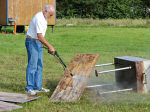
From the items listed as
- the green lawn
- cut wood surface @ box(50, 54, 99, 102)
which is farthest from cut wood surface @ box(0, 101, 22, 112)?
cut wood surface @ box(50, 54, 99, 102)

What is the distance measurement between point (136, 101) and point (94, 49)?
7878 millimetres

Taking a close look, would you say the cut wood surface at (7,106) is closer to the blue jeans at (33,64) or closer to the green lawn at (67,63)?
the green lawn at (67,63)

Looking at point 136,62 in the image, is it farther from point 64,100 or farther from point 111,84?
point 64,100

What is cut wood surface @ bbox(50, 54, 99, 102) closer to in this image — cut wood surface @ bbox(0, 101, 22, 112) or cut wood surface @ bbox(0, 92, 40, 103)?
cut wood surface @ bbox(0, 92, 40, 103)

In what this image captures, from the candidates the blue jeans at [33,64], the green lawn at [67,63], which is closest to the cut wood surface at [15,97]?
the green lawn at [67,63]

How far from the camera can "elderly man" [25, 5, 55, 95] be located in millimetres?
6324

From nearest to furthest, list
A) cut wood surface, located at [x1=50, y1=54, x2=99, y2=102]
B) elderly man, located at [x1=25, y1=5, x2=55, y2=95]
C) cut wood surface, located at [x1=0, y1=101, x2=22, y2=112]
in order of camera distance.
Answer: cut wood surface, located at [x1=0, y1=101, x2=22, y2=112], cut wood surface, located at [x1=50, y1=54, x2=99, y2=102], elderly man, located at [x1=25, y1=5, x2=55, y2=95]

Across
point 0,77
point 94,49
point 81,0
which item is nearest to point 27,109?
point 0,77

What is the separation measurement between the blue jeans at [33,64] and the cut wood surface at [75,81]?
0.58m

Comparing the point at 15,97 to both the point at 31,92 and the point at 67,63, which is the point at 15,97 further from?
the point at 67,63

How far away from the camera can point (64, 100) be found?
605 centimetres

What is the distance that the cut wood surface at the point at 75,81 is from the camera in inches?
243

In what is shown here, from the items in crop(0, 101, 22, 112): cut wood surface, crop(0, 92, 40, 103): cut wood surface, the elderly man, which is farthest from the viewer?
the elderly man

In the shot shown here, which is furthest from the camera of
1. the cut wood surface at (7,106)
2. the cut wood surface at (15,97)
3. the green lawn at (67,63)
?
the cut wood surface at (15,97)
